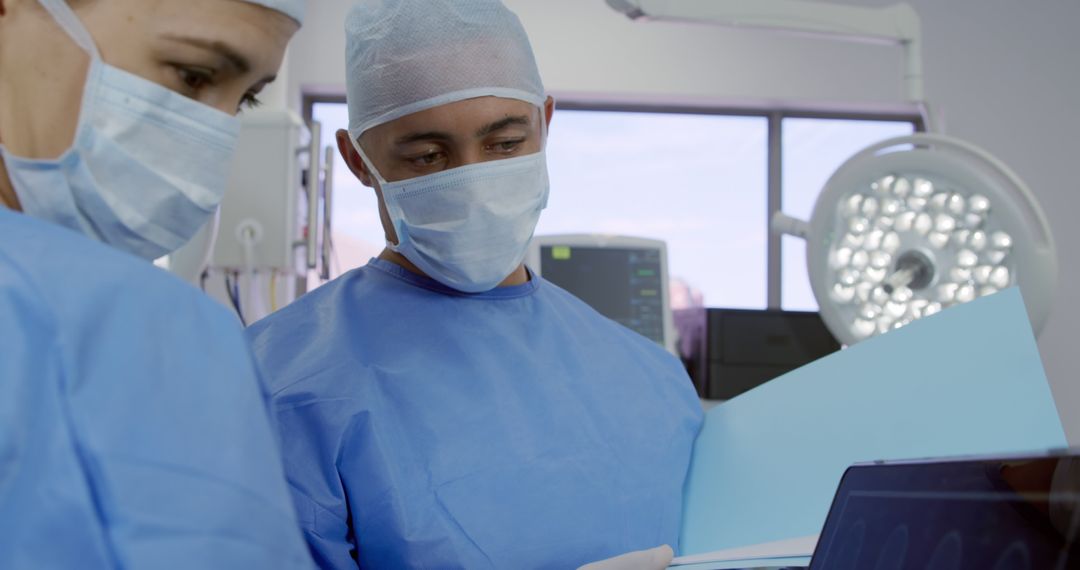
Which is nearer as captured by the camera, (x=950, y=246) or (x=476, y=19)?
(x=476, y=19)

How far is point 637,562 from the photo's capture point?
888mm

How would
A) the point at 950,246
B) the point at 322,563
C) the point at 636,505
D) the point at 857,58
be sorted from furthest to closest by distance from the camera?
the point at 857,58, the point at 950,246, the point at 636,505, the point at 322,563

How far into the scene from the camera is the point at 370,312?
3.70ft

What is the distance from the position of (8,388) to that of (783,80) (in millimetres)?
4605

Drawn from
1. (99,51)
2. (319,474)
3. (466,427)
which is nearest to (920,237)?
(466,427)

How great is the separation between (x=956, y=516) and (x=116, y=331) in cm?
48

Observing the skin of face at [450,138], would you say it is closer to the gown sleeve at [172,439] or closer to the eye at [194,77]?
the eye at [194,77]

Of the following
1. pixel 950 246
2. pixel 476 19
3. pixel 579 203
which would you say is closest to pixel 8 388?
pixel 476 19

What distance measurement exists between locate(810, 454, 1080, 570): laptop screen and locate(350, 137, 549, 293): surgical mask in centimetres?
59

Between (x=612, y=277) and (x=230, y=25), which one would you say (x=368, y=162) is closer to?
(x=230, y=25)

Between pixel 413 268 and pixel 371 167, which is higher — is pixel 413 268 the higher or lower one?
the lower one

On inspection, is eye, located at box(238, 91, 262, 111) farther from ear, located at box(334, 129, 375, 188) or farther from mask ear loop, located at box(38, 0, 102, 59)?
ear, located at box(334, 129, 375, 188)

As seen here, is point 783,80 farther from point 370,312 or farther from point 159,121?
point 159,121

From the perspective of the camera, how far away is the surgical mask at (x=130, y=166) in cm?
60
